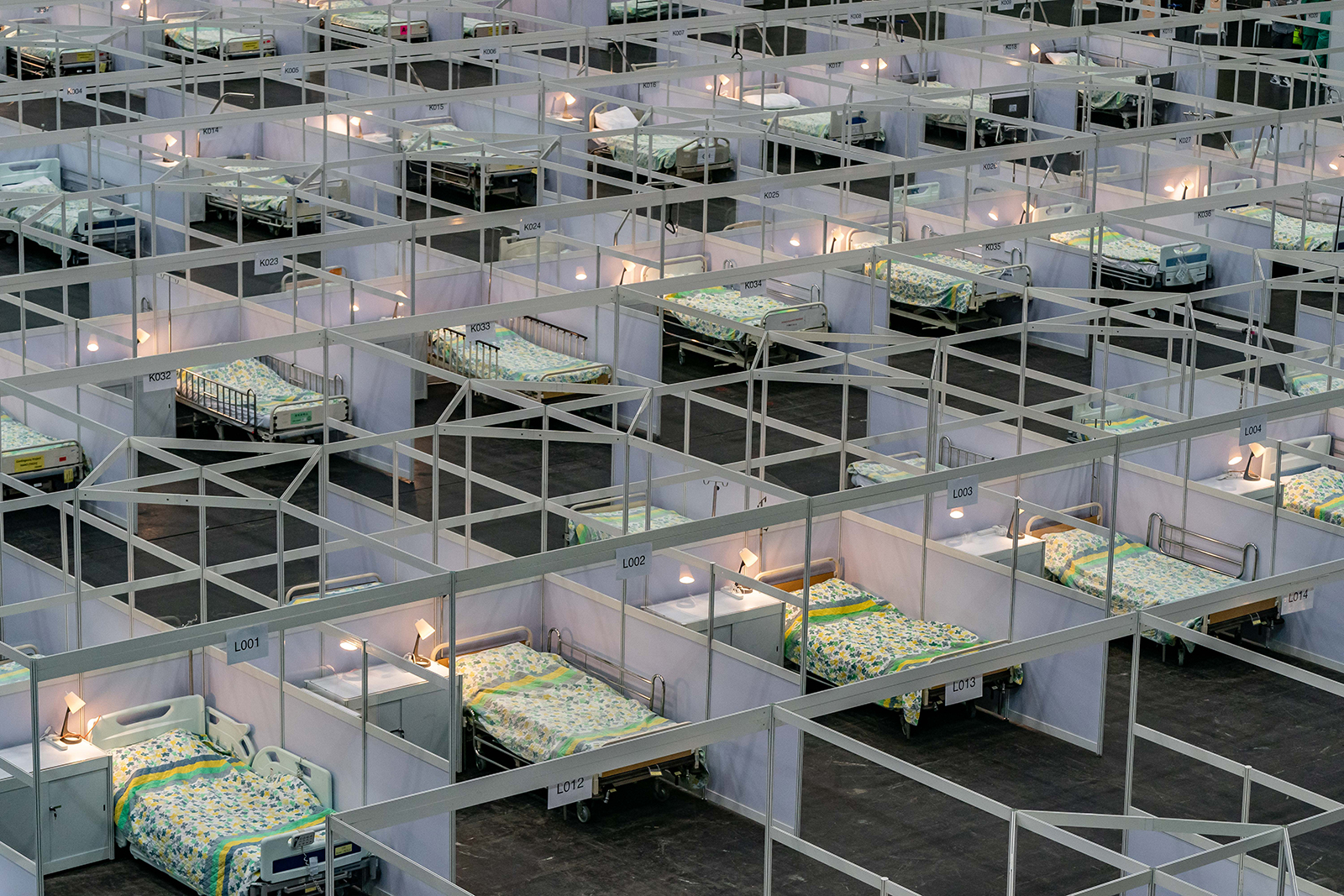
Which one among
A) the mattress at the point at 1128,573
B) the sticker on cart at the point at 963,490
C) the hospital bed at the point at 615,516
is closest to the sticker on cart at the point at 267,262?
the hospital bed at the point at 615,516

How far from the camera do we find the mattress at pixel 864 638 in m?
14.2

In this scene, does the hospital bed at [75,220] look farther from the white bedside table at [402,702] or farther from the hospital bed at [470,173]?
the white bedside table at [402,702]

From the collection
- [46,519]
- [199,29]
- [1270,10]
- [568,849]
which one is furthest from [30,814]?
[1270,10]

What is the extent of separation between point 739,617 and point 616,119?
13488 millimetres

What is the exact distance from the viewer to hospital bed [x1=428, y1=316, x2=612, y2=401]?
62.0ft

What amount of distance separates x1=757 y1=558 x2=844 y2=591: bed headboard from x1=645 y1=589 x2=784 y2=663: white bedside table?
1.54 ft

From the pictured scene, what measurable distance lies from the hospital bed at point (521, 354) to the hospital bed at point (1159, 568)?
464cm

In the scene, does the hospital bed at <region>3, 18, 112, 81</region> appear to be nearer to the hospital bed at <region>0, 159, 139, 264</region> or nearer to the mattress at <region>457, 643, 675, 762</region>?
the hospital bed at <region>0, 159, 139, 264</region>

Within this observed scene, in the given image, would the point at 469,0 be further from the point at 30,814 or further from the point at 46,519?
the point at 30,814

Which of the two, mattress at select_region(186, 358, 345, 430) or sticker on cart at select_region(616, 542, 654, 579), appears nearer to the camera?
sticker on cart at select_region(616, 542, 654, 579)

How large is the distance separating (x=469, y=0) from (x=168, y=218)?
856 centimetres

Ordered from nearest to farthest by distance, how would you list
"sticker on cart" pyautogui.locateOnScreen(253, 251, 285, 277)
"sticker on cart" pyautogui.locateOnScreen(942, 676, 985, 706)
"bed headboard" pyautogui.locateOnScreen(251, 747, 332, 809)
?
"bed headboard" pyautogui.locateOnScreen(251, 747, 332, 809), "sticker on cart" pyautogui.locateOnScreen(942, 676, 985, 706), "sticker on cart" pyautogui.locateOnScreen(253, 251, 285, 277)

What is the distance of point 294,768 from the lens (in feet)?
41.0

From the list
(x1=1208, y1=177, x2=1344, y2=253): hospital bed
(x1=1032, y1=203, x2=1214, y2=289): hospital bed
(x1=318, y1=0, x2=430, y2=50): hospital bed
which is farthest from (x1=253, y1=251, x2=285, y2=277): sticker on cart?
(x1=318, y1=0, x2=430, y2=50): hospital bed
